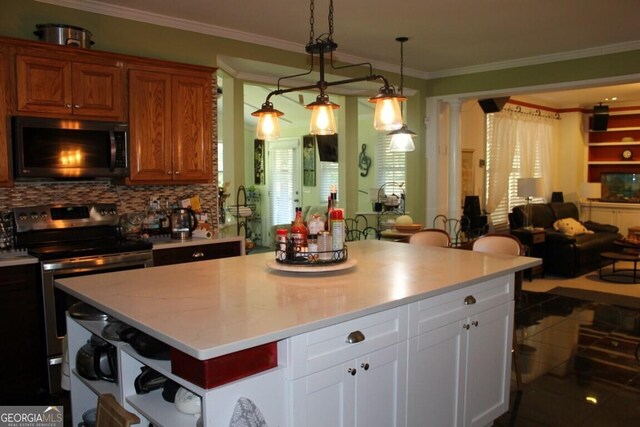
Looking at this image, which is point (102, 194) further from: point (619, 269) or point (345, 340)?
point (619, 269)

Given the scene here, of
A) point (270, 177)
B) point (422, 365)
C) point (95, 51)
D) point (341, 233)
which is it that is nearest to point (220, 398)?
point (422, 365)

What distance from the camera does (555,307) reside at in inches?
218

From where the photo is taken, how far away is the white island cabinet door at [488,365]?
2592 millimetres

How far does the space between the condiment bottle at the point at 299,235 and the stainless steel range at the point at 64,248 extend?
1.55 meters

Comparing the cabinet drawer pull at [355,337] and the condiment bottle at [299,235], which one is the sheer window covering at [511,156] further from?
the cabinet drawer pull at [355,337]

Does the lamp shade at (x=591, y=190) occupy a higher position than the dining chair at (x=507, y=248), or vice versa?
the lamp shade at (x=591, y=190)

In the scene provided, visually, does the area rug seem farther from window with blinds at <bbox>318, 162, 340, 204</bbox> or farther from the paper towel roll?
window with blinds at <bbox>318, 162, 340, 204</bbox>

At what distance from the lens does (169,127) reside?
4.12 m

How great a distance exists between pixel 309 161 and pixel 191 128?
5910 mm

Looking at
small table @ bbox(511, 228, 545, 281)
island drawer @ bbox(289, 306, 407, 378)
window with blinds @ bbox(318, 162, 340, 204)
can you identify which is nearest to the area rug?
small table @ bbox(511, 228, 545, 281)

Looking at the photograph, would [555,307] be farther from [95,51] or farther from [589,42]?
[95,51]

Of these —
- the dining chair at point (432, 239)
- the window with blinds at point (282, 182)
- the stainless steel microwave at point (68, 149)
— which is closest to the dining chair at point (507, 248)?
the dining chair at point (432, 239)

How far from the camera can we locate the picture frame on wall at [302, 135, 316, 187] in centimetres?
1002

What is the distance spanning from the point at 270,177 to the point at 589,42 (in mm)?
6870
